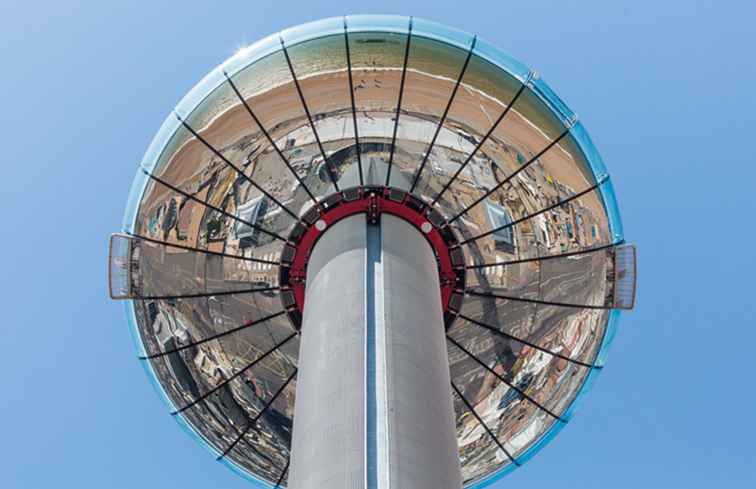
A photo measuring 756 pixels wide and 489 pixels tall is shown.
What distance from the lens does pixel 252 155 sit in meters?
16.7

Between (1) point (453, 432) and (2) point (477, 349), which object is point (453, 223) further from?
(1) point (453, 432)

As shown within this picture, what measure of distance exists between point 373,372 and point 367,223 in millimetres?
4192

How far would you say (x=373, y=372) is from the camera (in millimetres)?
11797

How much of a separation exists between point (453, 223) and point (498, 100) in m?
2.79

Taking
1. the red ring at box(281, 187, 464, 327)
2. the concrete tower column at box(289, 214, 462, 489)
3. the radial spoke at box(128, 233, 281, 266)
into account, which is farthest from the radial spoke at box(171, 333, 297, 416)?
the concrete tower column at box(289, 214, 462, 489)

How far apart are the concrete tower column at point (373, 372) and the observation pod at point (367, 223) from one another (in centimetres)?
13

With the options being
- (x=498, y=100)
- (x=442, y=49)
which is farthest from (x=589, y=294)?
(x=442, y=49)

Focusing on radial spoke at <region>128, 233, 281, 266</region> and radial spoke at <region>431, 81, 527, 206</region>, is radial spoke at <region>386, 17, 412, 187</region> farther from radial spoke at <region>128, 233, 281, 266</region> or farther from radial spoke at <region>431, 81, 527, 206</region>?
radial spoke at <region>128, 233, 281, 266</region>

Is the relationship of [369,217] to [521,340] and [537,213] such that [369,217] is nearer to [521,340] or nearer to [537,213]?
[537,213]

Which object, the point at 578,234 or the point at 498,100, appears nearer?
the point at 498,100

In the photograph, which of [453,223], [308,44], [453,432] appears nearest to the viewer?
[453,432]

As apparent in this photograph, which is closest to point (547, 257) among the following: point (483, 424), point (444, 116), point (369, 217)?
point (444, 116)

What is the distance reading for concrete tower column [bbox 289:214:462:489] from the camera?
10.6 m

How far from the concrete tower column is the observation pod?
135mm
